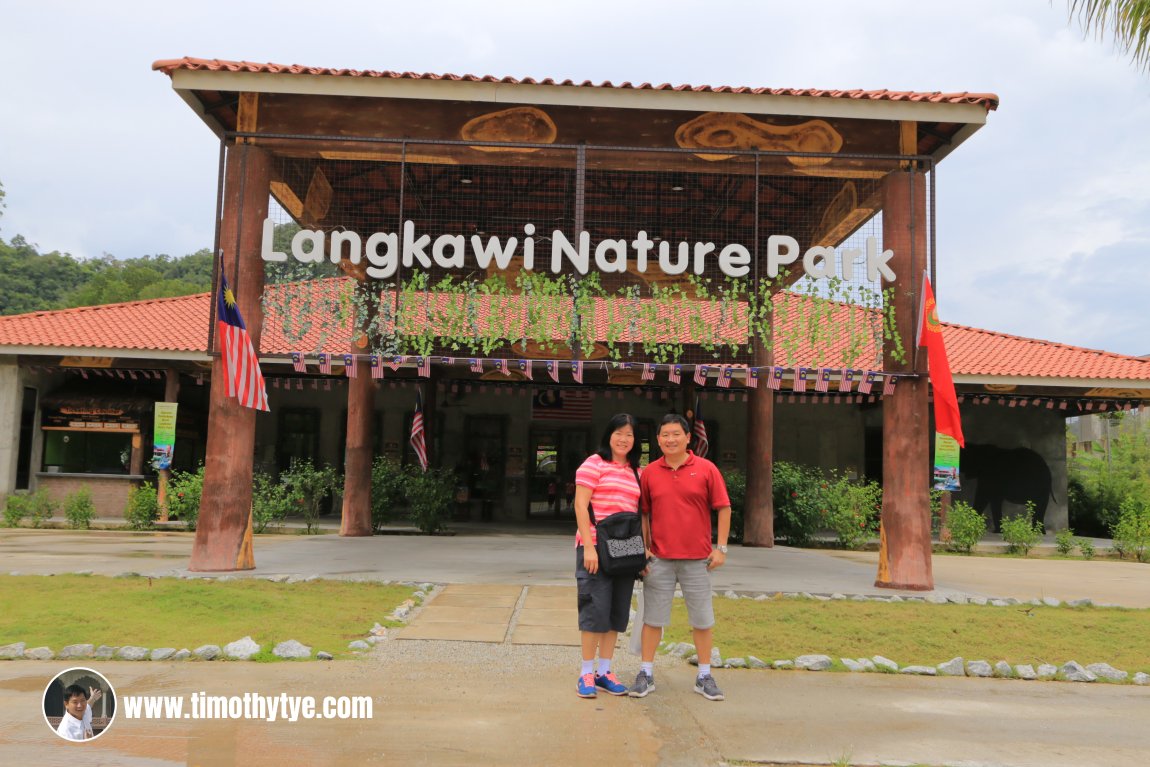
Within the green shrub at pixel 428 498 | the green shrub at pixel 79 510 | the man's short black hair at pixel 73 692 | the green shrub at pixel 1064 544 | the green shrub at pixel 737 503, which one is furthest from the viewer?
the green shrub at pixel 79 510

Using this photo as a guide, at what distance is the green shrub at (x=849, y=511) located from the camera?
15000mm

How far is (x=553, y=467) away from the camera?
19719 millimetres

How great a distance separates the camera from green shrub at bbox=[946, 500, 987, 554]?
49.8 feet

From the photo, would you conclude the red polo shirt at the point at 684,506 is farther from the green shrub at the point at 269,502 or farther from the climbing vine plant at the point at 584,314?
the green shrub at the point at 269,502

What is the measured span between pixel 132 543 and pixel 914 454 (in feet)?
35.9

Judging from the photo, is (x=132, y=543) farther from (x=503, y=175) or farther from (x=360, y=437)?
(x=503, y=175)

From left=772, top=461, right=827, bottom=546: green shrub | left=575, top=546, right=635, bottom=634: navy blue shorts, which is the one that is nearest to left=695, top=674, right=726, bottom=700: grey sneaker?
left=575, top=546, right=635, bottom=634: navy blue shorts

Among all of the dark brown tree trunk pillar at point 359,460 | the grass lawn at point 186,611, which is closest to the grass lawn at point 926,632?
the grass lawn at point 186,611

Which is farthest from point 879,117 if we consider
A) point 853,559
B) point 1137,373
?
point 1137,373

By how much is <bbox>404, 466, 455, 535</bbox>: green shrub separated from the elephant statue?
36.4 feet

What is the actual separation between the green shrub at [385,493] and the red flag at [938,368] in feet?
30.6

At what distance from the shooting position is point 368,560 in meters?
10.5

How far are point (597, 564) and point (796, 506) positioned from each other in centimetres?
1124

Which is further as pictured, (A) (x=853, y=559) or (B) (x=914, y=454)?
(A) (x=853, y=559)
